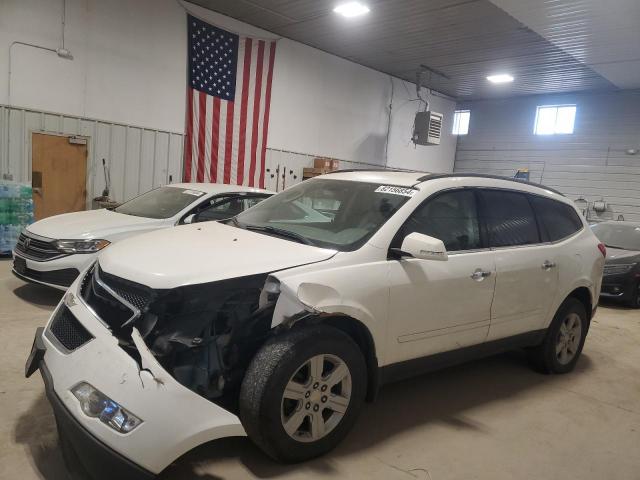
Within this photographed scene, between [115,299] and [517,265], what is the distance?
2.65m

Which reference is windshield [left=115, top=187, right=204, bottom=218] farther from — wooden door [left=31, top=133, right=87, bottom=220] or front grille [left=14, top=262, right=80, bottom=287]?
wooden door [left=31, top=133, right=87, bottom=220]

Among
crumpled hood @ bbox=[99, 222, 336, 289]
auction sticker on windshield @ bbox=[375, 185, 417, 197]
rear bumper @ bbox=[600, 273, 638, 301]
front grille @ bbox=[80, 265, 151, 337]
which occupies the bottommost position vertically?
rear bumper @ bbox=[600, 273, 638, 301]

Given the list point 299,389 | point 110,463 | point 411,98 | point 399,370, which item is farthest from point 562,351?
point 411,98

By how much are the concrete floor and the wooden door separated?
16.1 feet

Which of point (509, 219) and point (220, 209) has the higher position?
point (509, 219)

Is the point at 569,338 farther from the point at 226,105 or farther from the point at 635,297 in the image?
the point at 226,105

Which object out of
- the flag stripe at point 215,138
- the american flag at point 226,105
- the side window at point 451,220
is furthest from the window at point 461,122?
the side window at point 451,220

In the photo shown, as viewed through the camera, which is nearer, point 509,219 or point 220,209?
point 509,219

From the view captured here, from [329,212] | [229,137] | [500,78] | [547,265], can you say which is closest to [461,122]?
[500,78]

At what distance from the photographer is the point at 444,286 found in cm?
298

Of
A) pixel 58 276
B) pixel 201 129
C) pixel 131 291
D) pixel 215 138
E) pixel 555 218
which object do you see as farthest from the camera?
pixel 215 138

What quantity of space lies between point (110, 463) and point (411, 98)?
1477 centimetres

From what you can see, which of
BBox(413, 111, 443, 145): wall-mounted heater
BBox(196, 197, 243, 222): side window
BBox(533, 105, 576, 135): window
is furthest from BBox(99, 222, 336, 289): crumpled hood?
BBox(533, 105, 576, 135): window

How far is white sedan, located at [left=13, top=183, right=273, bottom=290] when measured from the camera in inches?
188
